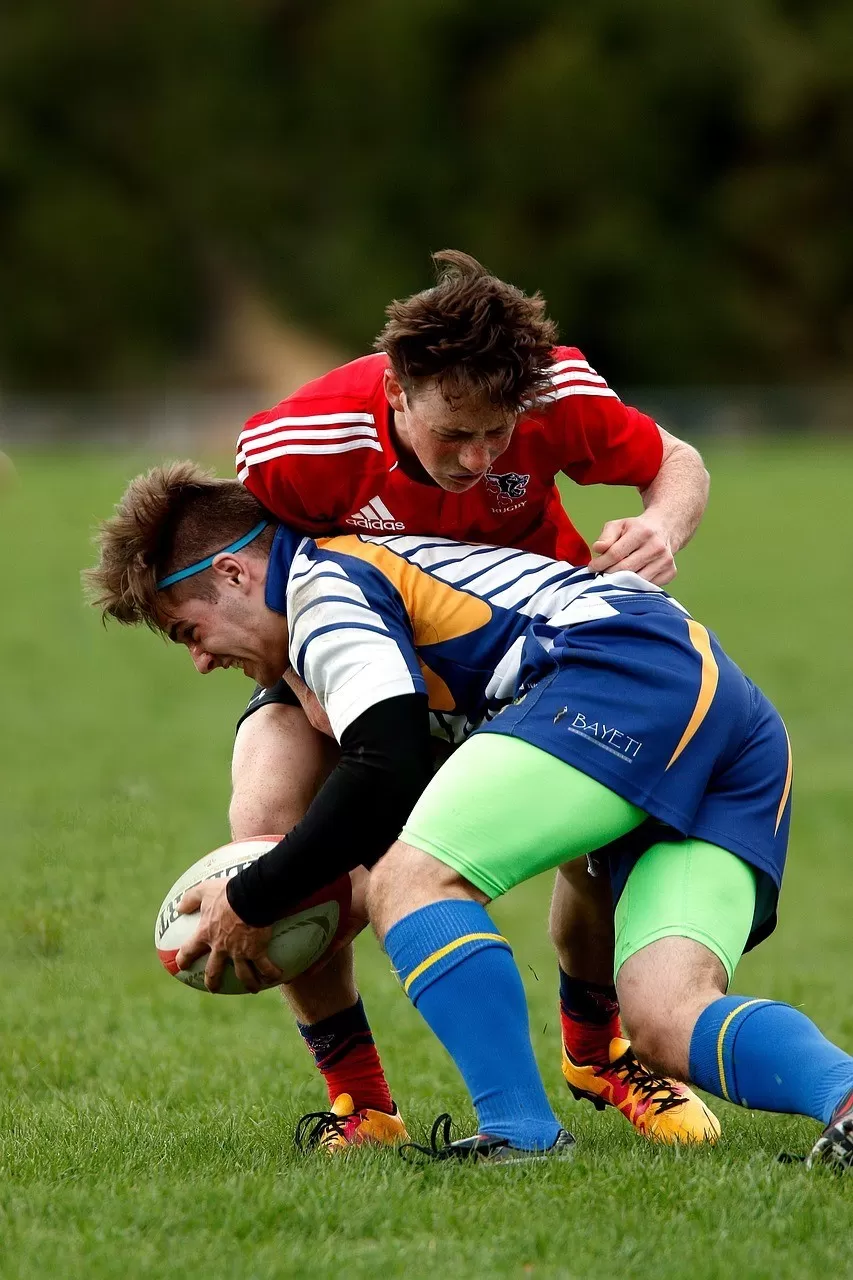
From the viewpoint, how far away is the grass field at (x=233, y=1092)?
3387 mm

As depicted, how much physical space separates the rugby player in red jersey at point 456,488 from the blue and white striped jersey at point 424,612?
0.14m

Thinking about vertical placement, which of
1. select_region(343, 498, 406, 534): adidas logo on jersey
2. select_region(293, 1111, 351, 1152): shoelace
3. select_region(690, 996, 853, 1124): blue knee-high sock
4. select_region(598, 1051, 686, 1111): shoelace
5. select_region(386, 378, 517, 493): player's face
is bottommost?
select_region(293, 1111, 351, 1152): shoelace

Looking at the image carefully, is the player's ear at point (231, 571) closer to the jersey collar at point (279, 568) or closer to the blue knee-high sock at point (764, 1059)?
the jersey collar at point (279, 568)

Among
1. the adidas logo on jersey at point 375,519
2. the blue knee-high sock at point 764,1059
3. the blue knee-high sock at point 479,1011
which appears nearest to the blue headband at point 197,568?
the adidas logo on jersey at point 375,519

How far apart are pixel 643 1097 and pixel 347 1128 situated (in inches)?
31.1

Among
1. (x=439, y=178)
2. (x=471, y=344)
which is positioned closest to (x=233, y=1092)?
(x=471, y=344)

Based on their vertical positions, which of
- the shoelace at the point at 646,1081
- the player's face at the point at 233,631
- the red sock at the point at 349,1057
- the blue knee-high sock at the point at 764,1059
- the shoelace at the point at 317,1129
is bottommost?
the shoelace at the point at 317,1129

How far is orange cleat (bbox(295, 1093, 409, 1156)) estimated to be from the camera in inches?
174

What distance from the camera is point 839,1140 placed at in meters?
3.68

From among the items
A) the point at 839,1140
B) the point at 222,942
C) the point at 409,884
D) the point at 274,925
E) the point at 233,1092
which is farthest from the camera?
the point at 233,1092

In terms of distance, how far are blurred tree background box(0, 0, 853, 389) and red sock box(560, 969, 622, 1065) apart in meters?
45.5

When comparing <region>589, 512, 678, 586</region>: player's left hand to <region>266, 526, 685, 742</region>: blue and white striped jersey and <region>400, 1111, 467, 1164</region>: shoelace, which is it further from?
<region>400, 1111, 467, 1164</region>: shoelace

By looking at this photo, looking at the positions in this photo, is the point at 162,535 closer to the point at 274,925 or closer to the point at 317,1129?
the point at 274,925

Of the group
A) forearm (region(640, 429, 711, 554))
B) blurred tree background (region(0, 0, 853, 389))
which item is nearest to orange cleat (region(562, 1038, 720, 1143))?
forearm (region(640, 429, 711, 554))
